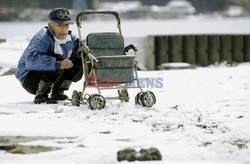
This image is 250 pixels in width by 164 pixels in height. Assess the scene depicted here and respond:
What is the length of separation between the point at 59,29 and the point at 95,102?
3.74ft

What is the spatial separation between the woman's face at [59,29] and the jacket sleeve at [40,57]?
0.48 ft

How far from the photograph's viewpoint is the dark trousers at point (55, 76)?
264 inches

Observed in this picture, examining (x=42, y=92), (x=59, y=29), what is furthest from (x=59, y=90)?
(x=59, y=29)

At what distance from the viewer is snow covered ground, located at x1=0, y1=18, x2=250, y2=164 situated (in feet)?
13.0

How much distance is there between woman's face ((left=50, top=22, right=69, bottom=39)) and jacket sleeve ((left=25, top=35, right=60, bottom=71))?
0.14m

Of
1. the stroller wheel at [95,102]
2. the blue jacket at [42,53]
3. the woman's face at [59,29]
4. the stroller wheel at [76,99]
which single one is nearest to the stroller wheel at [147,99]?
the stroller wheel at [95,102]

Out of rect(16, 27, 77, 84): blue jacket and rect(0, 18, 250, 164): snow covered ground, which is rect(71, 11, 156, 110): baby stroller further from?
rect(16, 27, 77, 84): blue jacket

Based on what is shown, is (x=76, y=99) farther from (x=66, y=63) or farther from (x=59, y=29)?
(x=59, y=29)

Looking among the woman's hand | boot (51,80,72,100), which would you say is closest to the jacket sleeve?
the woman's hand

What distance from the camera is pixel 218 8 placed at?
434 ft

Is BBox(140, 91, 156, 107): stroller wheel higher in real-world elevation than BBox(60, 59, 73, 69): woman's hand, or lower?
lower

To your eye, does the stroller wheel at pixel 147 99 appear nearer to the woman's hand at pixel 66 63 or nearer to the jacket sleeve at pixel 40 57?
the woman's hand at pixel 66 63

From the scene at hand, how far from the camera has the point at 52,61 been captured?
6320mm

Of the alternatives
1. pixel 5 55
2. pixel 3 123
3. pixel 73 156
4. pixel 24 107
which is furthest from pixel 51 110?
pixel 5 55
